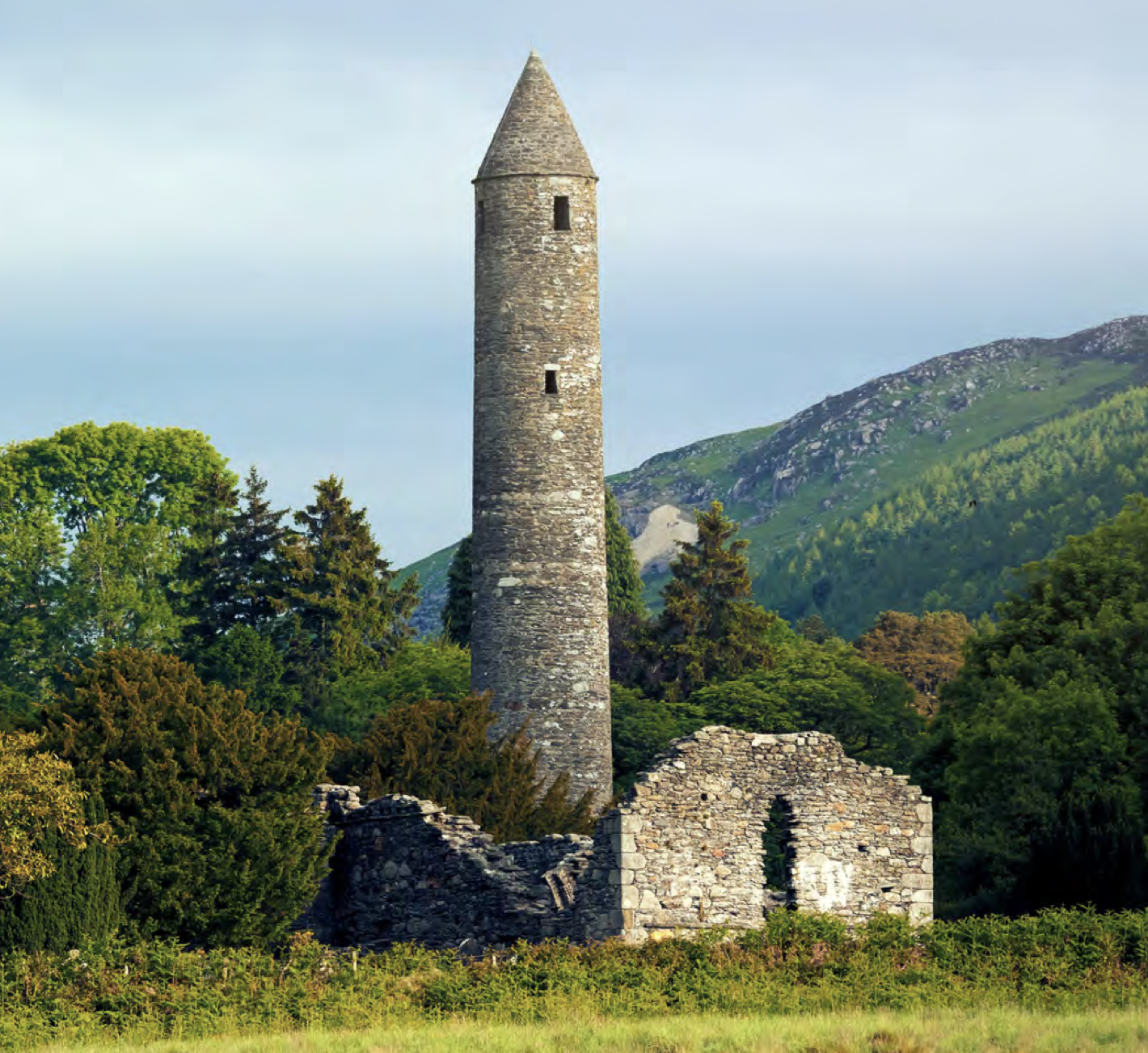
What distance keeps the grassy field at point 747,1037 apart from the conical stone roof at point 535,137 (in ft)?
95.6

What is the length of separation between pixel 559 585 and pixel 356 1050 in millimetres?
28382

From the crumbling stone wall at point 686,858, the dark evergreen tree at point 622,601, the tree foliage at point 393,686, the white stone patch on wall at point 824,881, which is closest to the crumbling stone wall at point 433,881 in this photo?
the crumbling stone wall at point 686,858

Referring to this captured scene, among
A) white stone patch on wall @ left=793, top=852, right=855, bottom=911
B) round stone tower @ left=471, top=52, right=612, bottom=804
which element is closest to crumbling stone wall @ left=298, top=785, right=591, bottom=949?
white stone patch on wall @ left=793, top=852, right=855, bottom=911

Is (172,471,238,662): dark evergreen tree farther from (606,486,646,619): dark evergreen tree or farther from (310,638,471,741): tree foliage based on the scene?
(606,486,646,619): dark evergreen tree

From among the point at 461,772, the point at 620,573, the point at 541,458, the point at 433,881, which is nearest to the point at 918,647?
the point at 620,573

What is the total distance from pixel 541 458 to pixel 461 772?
30.9 feet

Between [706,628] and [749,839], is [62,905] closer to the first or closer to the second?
[749,839]

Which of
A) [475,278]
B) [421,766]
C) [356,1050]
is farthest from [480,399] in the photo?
[356,1050]

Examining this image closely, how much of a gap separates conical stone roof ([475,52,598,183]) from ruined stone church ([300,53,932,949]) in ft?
7.18

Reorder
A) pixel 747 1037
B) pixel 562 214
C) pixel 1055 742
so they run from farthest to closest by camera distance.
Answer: pixel 562 214 < pixel 1055 742 < pixel 747 1037

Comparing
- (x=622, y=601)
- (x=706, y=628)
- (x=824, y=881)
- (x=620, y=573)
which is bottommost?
(x=824, y=881)

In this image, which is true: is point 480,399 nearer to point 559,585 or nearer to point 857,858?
point 559,585

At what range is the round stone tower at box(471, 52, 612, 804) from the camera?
52.2m

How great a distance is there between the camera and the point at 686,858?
33.6 metres
